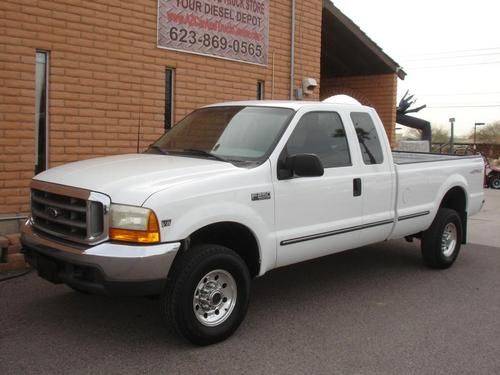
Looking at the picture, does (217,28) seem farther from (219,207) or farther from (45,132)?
(219,207)

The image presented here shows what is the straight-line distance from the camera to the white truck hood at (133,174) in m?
3.98

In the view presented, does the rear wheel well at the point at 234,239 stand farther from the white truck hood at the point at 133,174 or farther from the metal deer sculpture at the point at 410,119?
the metal deer sculpture at the point at 410,119

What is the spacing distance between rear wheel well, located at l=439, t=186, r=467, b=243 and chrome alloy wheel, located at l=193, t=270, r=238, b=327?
3772mm

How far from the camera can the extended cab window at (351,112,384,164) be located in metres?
5.79

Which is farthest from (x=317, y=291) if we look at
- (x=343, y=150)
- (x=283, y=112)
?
(x=283, y=112)

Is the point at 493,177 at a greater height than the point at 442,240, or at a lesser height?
greater

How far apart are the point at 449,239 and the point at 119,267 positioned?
4.70m

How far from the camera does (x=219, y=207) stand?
429 cm

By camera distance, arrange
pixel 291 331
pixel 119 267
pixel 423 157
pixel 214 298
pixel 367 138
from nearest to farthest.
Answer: pixel 119 267 < pixel 214 298 < pixel 291 331 < pixel 367 138 < pixel 423 157

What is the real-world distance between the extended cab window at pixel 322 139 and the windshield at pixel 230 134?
18cm

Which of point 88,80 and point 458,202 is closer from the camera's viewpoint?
point 88,80

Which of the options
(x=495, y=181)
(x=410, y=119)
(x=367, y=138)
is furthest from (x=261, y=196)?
(x=495, y=181)

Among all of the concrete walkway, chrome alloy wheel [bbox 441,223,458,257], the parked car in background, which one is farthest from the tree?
chrome alloy wheel [bbox 441,223,458,257]

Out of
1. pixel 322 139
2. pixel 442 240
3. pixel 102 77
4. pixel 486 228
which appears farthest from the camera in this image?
pixel 486 228
